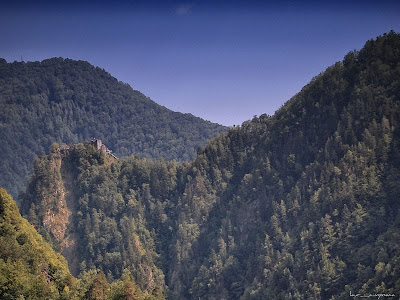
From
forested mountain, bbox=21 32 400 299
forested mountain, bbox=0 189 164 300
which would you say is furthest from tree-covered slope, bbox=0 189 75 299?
forested mountain, bbox=21 32 400 299

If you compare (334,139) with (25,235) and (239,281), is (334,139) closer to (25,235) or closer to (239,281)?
(239,281)

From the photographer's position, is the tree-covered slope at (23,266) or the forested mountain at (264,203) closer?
the tree-covered slope at (23,266)

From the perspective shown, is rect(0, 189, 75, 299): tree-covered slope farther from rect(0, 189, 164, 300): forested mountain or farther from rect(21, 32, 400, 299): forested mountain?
rect(21, 32, 400, 299): forested mountain

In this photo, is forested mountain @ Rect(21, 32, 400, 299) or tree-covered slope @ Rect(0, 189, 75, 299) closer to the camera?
tree-covered slope @ Rect(0, 189, 75, 299)

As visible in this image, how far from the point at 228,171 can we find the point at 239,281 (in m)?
31.7

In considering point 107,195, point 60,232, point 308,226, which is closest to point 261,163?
point 308,226

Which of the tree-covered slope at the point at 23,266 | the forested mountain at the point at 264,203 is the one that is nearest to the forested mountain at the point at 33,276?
the tree-covered slope at the point at 23,266

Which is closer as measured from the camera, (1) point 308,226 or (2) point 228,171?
(1) point 308,226

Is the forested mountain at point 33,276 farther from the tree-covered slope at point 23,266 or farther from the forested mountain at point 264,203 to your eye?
the forested mountain at point 264,203

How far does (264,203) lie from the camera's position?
451ft

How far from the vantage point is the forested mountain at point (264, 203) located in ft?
362

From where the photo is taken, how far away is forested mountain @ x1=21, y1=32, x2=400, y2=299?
11031 cm

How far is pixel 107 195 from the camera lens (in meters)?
153

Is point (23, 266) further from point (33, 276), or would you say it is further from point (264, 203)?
point (264, 203)
